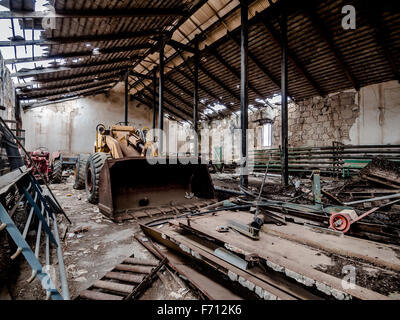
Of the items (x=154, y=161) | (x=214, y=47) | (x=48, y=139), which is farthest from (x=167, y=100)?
(x=154, y=161)

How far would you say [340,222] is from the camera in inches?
92.4

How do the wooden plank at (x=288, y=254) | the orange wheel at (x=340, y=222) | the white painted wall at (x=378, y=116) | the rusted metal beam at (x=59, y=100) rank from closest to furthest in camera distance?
the wooden plank at (x=288, y=254) < the orange wheel at (x=340, y=222) < the white painted wall at (x=378, y=116) < the rusted metal beam at (x=59, y=100)

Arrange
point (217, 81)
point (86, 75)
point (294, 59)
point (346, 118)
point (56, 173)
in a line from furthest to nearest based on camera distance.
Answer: point (217, 81), point (346, 118), point (86, 75), point (294, 59), point (56, 173)

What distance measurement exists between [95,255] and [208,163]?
696 cm

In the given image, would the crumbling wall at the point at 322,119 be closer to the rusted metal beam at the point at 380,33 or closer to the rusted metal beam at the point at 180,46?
the rusted metal beam at the point at 380,33

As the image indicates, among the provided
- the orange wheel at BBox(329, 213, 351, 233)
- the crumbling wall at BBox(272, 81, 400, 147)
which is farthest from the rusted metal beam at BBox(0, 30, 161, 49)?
the crumbling wall at BBox(272, 81, 400, 147)

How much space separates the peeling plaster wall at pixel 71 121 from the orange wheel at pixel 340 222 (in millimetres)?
17095

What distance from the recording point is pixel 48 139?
14.6 metres

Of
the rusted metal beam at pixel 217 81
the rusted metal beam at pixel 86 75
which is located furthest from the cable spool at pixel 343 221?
the rusted metal beam at pixel 86 75

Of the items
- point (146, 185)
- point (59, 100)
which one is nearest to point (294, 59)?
point (146, 185)

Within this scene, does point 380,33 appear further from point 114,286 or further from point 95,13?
point 114,286

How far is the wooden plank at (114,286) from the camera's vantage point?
185cm
